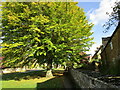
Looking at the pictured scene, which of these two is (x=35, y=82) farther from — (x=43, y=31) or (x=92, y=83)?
(x=92, y=83)

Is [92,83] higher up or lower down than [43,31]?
lower down

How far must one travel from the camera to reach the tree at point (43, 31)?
17109mm

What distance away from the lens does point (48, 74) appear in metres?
21.3

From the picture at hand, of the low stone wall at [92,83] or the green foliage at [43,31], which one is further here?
the green foliage at [43,31]

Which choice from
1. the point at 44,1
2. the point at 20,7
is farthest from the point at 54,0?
the point at 20,7

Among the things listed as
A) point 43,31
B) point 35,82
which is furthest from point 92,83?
point 43,31

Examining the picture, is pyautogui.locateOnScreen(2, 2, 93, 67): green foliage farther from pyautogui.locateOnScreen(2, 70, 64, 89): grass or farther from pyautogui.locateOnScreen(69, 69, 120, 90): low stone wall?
pyautogui.locateOnScreen(69, 69, 120, 90): low stone wall

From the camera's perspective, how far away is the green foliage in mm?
17109

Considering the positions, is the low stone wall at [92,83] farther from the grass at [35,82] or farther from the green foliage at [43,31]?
the green foliage at [43,31]

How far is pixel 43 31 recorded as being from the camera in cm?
1852

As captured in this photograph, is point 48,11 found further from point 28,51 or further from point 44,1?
point 28,51

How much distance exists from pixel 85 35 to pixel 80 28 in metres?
1.55

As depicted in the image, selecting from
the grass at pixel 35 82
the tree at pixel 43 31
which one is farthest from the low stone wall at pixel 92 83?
the tree at pixel 43 31

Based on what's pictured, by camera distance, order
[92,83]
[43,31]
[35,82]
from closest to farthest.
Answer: [92,83]
[35,82]
[43,31]
